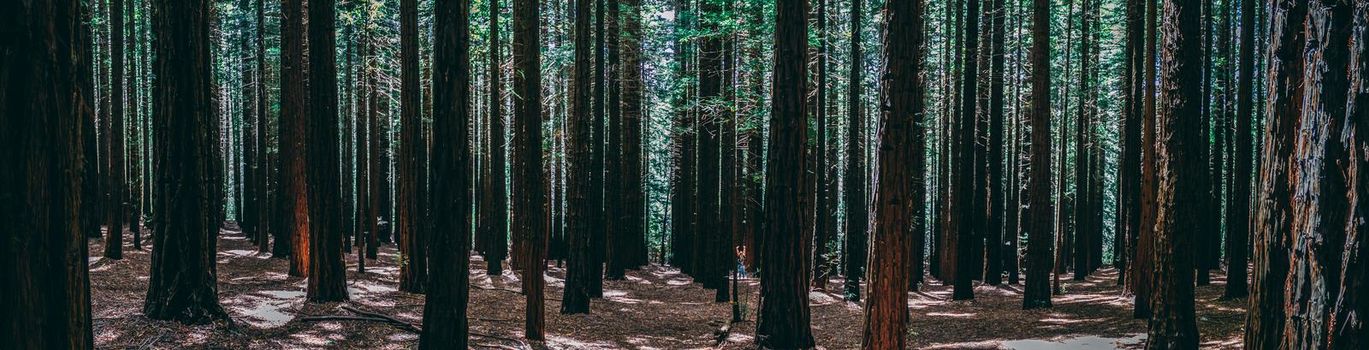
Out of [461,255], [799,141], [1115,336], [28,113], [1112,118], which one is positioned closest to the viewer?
[28,113]

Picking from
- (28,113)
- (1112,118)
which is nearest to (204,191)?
(28,113)

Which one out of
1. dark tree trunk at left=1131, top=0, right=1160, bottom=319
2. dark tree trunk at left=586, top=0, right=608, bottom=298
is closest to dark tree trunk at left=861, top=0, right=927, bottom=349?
dark tree trunk at left=1131, top=0, right=1160, bottom=319

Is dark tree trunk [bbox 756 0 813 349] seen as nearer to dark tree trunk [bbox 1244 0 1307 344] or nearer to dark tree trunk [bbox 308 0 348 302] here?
dark tree trunk [bbox 308 0 348 302]

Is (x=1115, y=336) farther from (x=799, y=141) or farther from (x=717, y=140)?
(x=717, y=140)

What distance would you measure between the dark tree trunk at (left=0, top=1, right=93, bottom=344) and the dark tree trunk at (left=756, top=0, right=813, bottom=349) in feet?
27.9

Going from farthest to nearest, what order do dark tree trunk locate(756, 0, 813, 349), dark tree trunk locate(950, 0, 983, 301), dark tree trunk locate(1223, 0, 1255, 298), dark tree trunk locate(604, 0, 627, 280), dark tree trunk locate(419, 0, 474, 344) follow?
dark tree trunk locate(604, 0, 627, 280) < dark tree trunk locate(950, 0, 983, 301) < dark tree trunk locate(1223, 0, 1255, 298) < dark tree trunk locate(756, 0, 813, 349) < dark tree trunk locate(419, 0, 474, 344)

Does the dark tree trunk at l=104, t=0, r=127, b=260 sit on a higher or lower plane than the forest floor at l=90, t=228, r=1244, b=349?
higher

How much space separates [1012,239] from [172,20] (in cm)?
2315

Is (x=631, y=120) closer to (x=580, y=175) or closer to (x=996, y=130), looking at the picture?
(x=580, y=175)

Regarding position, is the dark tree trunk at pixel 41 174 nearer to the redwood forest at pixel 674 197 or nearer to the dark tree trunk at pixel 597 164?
the redwood forest at pixel 674 197

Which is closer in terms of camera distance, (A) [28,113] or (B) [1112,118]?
(A) [28,113]

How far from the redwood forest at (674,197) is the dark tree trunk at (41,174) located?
10 mm

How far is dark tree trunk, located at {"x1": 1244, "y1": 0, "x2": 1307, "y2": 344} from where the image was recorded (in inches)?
172

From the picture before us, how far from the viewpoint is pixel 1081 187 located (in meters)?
25.5
